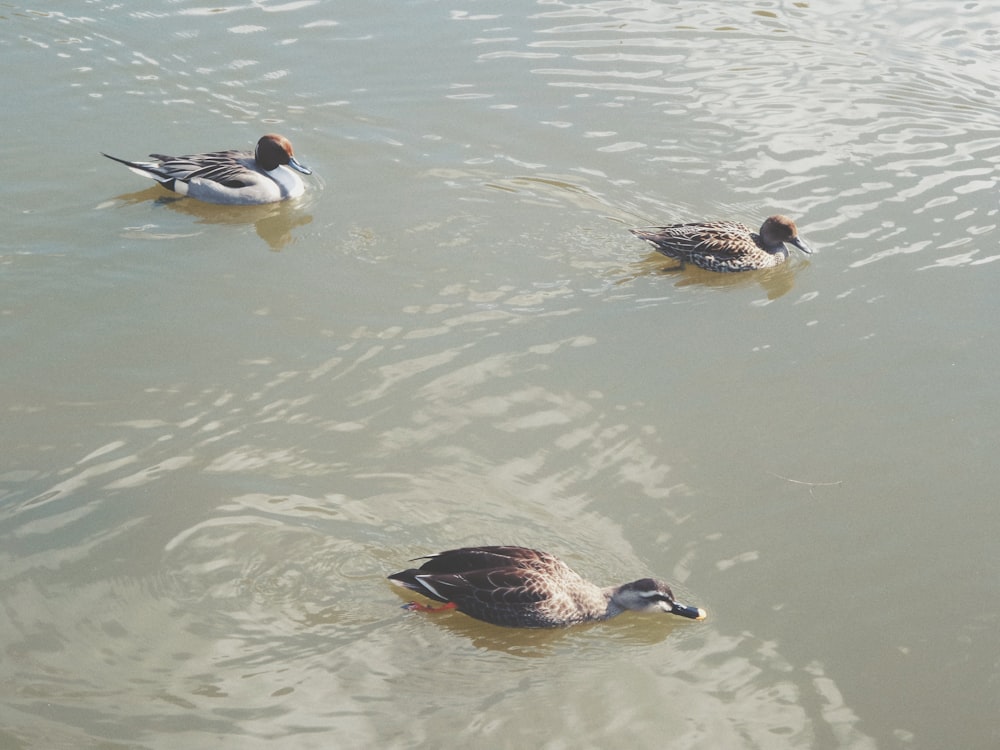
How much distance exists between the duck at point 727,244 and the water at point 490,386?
0.19 m

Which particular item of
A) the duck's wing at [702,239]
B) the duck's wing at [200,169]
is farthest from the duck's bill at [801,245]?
the duck's wing at [200,169]

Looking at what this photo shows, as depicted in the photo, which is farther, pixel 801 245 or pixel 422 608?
pixel 801 245

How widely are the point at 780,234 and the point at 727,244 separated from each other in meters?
0.52

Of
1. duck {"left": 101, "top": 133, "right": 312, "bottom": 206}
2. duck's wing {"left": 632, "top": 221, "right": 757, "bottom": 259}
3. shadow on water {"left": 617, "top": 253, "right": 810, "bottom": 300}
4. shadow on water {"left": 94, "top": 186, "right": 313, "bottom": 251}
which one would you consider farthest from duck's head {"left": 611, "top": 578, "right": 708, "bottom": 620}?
duck {"left": 101, "top": 133, "right": 312, "bottom": 206}

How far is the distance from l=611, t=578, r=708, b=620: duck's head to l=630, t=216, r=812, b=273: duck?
4.16 metres

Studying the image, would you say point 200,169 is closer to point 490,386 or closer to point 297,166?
point 297,166

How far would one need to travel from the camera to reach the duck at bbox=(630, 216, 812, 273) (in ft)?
32.5

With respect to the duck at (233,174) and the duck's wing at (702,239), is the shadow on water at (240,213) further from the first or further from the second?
the duck's wing at (702,239)

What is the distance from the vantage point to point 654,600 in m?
6.38

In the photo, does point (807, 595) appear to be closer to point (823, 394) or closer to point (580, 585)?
point (580, 585)

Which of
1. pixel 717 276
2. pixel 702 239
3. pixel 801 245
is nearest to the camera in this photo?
pixel 702 239

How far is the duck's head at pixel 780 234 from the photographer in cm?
1002

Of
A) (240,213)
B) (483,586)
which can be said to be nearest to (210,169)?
(240,213)

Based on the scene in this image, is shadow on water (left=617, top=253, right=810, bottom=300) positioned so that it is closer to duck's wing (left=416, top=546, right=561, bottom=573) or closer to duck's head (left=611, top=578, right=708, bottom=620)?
duck's wing (left=416, top=546, right=561, bottom=573)
